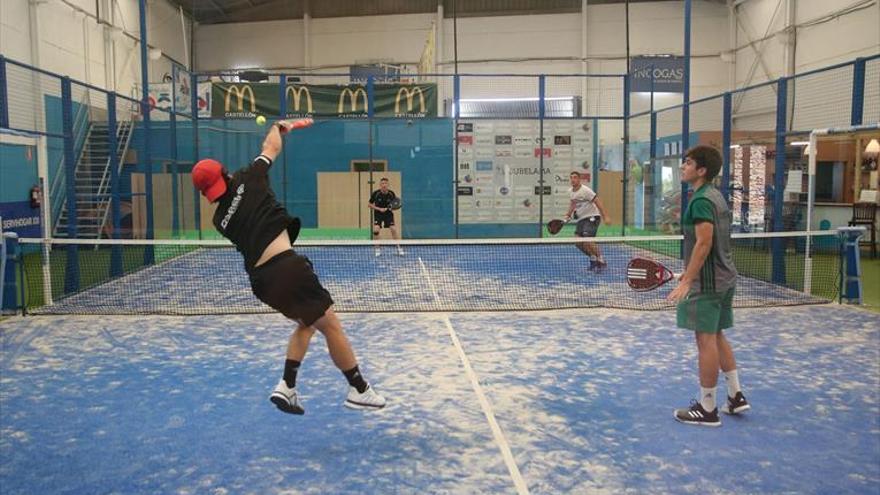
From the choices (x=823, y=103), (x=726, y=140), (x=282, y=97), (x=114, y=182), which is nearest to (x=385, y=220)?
(x=282, y=97)

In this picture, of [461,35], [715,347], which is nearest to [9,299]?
[715,347]

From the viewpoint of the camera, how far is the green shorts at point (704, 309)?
17.6 ft

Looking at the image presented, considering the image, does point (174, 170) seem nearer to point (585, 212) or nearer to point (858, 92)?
point (585, 212)

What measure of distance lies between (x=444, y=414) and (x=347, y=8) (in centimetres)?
2738

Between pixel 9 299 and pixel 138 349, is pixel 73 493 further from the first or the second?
pixel 9 299

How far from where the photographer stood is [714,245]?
17.6ft

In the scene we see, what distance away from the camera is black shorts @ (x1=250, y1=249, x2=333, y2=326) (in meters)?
4.87

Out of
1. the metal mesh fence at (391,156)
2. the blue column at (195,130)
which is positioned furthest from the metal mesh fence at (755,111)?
the blue column at (195,130)

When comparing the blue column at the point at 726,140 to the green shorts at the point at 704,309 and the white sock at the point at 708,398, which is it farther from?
the white sock at the point at 708,398

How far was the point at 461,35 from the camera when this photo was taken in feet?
97.6

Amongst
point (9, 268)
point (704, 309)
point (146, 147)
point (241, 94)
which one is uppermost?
point (241, 94)

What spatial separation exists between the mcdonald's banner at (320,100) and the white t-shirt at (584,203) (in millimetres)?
6233

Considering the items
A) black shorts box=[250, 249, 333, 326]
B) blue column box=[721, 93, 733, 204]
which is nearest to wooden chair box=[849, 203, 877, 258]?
blue column box=[721, 93, 733, 204]

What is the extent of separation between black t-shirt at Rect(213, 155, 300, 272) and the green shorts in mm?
2985
